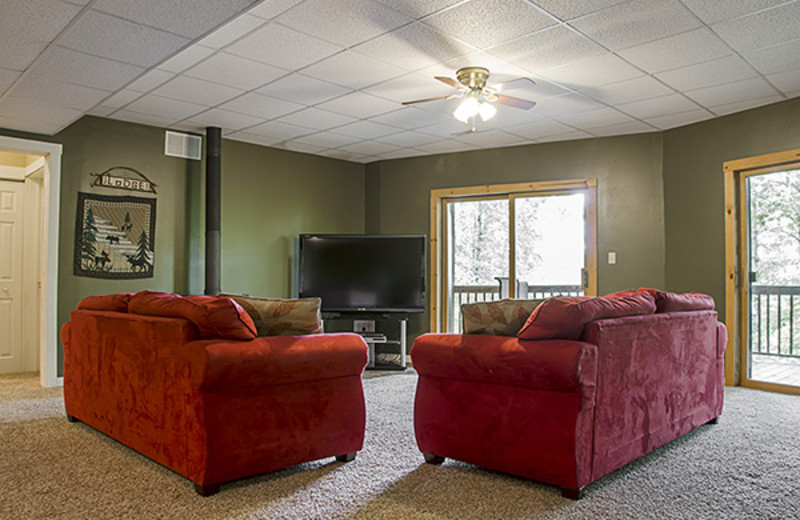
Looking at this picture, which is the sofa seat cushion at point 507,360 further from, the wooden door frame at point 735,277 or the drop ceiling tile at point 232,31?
the wooden door frame at point 735,277

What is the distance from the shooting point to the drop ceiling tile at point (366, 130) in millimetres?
5882

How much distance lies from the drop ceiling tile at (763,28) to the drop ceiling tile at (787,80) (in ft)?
2.29

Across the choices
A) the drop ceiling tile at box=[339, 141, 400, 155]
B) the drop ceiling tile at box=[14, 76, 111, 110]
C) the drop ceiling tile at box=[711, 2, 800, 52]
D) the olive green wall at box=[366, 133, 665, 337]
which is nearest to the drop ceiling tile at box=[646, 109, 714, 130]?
the olive green wall at box=[366, 133, 665, 337]

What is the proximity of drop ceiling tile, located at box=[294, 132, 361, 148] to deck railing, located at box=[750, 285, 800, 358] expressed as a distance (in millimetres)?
4187

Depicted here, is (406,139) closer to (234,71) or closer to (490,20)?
(234,71)

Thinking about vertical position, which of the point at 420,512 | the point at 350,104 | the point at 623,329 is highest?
the point at 350,104

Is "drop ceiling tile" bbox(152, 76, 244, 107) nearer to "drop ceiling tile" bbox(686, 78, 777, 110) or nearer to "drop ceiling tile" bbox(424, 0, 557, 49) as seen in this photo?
"drop ceiling tile" bbox(424, 0, 557, 49)

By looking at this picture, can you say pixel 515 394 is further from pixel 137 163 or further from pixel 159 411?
pixel 137 163

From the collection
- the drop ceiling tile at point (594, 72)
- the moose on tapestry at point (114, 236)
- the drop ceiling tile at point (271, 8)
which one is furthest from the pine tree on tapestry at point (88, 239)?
the drop ceiling tile at point (594, 72)

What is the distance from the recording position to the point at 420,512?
2459 mm

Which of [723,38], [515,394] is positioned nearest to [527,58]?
[723,38]

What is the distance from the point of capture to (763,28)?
358 cm

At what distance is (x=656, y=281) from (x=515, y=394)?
3894 mm

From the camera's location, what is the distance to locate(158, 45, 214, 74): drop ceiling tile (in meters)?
3.92
